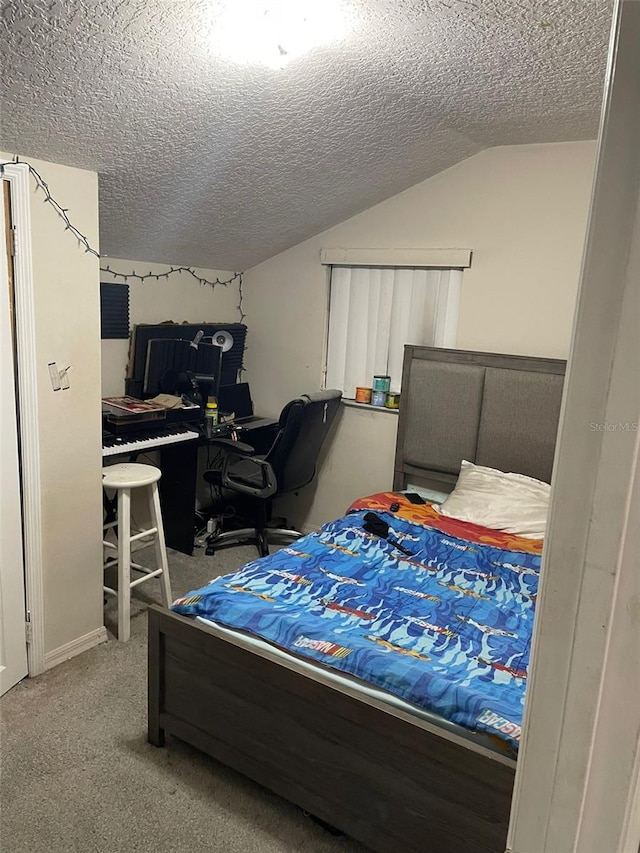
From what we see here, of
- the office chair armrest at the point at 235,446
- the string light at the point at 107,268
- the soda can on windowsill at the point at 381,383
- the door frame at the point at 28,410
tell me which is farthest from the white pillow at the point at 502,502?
the string light at the point at 107,268

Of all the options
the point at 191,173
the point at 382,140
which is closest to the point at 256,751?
the point at 191,173


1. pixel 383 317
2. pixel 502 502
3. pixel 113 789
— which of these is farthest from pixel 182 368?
pixel 113 789

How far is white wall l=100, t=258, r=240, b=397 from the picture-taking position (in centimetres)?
343

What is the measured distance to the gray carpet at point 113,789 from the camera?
1782mm

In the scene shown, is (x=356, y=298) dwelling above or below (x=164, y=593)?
above

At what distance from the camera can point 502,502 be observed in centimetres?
297

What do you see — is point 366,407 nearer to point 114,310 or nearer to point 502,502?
point 502,502

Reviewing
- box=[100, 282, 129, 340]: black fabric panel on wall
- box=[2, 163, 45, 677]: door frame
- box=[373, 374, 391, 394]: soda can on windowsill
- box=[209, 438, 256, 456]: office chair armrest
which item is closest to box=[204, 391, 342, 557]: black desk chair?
box=[209, 438, 256, 456]: office chair armrest

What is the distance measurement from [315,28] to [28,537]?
2015mm

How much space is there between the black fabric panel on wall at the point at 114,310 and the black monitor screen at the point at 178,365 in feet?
0.58

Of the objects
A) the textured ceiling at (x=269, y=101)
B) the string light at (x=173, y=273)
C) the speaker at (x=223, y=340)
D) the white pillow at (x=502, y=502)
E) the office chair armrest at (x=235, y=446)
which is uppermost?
the textured ceiling at (x=269, y=101)

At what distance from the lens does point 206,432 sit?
→ 355 cm

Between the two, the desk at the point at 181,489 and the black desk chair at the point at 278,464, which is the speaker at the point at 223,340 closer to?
the desk at the point at 181,489

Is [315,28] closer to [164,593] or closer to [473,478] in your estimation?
[473,478]
